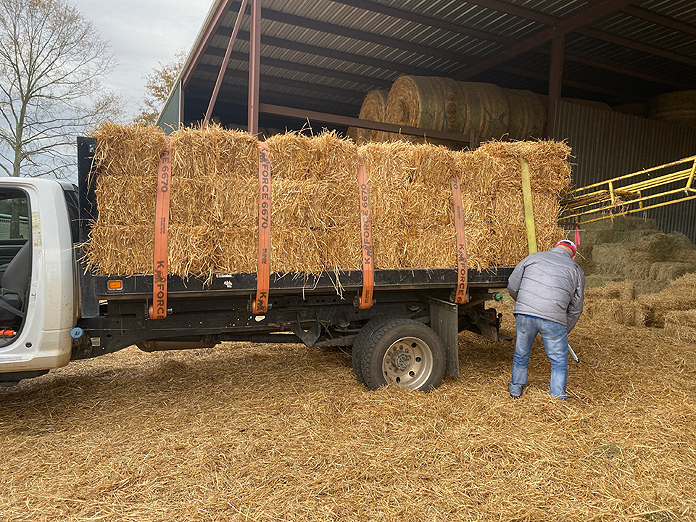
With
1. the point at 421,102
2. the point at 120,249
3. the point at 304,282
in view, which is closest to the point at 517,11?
the point at 421,102

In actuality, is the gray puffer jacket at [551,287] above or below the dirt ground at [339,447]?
above

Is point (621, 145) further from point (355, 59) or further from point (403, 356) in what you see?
point (403, 356)

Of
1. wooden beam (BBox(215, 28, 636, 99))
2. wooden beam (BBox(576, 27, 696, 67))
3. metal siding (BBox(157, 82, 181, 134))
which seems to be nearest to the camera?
wooden beam (BBox(576, 27, 696, 67))

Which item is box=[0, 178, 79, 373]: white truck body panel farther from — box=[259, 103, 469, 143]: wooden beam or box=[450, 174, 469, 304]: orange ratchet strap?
box=[259, 103, 469, 143]: wooden beam

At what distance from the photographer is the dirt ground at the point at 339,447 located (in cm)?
293

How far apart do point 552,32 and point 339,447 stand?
9271 millimetres

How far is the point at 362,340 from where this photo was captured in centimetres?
482

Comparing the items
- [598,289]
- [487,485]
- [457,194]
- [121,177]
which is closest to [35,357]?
[121,177]

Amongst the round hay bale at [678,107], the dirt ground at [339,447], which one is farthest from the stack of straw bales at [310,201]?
the round hay bale at [678,107]

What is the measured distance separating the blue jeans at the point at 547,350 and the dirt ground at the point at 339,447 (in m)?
0.14

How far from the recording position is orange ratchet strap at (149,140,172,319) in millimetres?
3828

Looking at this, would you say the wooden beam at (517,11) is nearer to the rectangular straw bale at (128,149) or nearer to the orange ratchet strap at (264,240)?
the orange ratchet strap at (264,240)

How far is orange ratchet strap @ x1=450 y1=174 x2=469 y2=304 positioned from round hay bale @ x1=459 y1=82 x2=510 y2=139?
5.60 meters

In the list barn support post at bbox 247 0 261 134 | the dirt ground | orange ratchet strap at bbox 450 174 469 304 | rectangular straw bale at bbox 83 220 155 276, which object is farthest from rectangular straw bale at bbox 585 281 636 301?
rectangular straw bale at bbox 83 220 155 276
